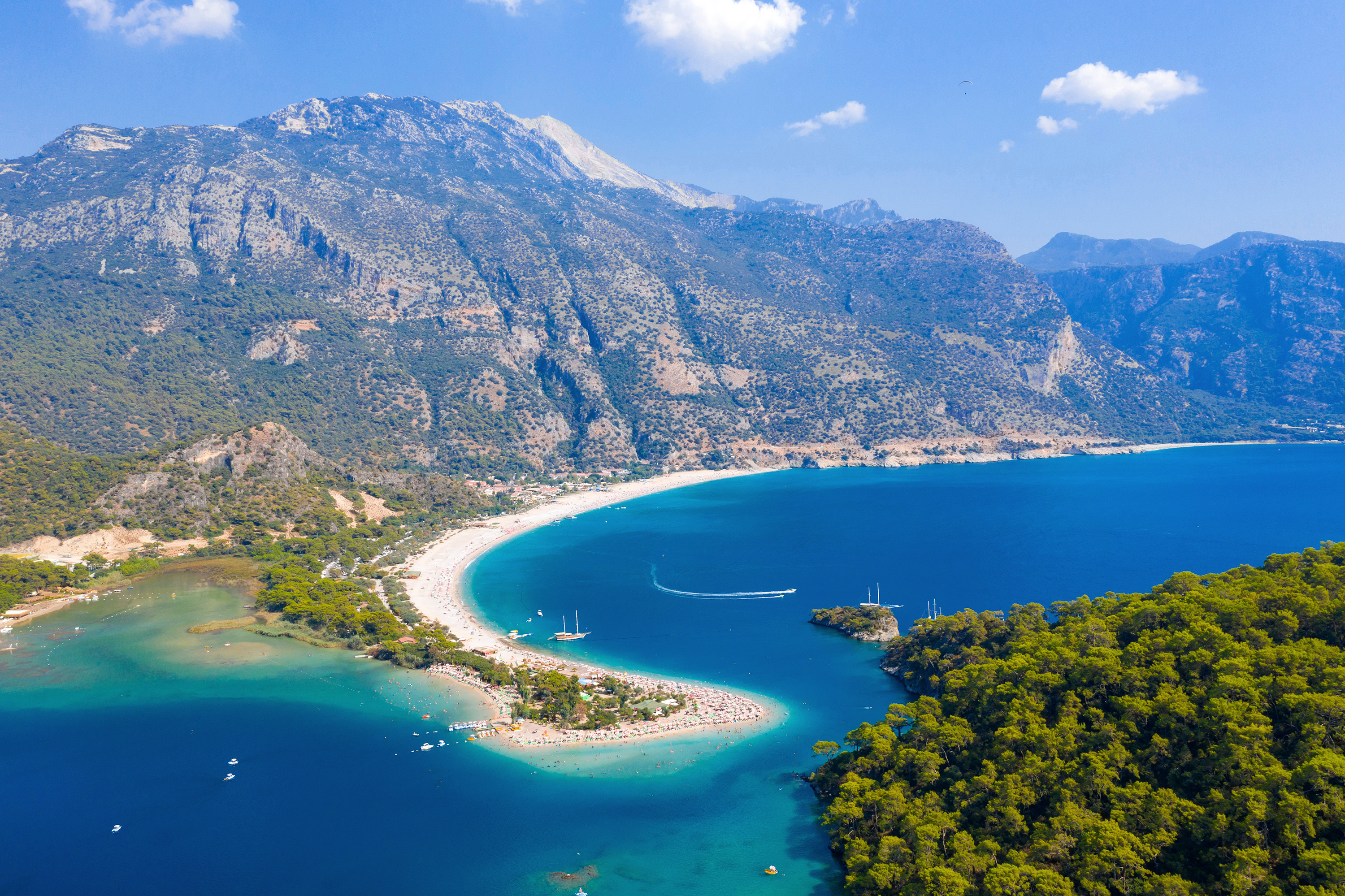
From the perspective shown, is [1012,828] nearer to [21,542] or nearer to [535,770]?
[535,770]

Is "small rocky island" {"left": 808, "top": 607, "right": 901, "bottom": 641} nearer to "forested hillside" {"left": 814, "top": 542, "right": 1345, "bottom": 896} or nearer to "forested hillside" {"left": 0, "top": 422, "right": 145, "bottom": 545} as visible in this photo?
"forested hillside" {"left": 814, "top": 542, "right": 1345, "bottom": 896}

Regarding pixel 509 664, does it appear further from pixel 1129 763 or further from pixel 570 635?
pixel 1129 763

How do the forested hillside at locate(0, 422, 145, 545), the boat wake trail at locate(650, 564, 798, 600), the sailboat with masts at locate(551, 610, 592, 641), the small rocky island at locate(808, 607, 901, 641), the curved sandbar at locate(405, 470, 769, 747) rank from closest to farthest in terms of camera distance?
the curved sandbar at locate(405, 470, 769, 747)
the small rocky island at locate(808, 607, 901, 641)
the sailboat with masts at locate(551, 610, 592, 641)
the boat wake trail at locate(650, 564, 798, 600)
the forested hillside at locate(0, 422, 145, 545)

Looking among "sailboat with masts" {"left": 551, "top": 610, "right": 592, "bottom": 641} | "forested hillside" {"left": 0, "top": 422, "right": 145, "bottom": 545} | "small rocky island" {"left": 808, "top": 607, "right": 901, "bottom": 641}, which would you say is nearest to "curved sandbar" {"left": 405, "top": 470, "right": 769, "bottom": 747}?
"sailboat with masts" {"left": 551, "top": 610, "right": 592, "bottom": 641}

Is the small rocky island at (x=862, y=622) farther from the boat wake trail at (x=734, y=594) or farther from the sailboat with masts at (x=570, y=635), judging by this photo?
the sailboat with masts at (x=570, y=635)

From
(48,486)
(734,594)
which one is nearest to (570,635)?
(734,594)

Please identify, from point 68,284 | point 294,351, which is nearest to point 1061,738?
point 294,351
